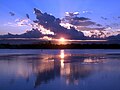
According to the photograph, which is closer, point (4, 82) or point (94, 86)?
point (94, 86)

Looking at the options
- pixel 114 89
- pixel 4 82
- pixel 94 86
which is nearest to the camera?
pixel 114 89

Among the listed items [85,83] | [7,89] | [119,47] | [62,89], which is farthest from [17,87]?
[119,47]

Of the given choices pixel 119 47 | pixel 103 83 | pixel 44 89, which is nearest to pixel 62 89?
pixel 44 89

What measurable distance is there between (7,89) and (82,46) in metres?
103

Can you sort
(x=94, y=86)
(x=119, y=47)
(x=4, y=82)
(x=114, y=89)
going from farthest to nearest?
(x=119, y=47) < (x=4, y=82) < (x=94, y=86) < (x=114, y=89)

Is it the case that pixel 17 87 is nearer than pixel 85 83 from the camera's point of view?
Yes

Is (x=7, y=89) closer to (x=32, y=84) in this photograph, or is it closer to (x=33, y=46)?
(x=32, y=84)

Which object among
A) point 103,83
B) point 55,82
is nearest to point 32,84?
point 55,82

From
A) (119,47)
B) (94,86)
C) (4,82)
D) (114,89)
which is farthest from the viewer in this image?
(119,47)

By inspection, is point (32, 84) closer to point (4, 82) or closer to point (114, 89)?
point (4, 82)

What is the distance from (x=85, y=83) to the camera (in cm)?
1226

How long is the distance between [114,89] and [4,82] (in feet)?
14.9

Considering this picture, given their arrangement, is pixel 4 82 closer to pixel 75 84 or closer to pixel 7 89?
pixel 7 89

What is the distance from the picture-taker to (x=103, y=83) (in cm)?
1211
